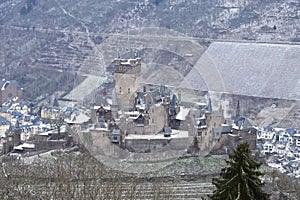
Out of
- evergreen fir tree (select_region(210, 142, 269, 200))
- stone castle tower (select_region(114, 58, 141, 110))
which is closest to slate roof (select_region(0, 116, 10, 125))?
stone castle tower (select_region(114, 58, 141, 110))

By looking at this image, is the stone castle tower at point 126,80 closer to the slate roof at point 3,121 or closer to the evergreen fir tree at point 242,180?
the slate roof at point 3,121

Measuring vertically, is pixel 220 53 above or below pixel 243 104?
above

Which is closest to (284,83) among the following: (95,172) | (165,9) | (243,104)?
(243,104)

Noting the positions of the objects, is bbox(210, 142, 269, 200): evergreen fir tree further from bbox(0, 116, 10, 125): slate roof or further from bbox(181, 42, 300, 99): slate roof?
bbox(181, 42, 300, 99): slate roof

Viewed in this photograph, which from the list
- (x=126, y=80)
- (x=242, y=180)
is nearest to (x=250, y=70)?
(x=126, y=80)

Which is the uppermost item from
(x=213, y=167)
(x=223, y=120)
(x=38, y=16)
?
(x=38, y=16)

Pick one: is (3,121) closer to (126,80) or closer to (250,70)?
(126,80)

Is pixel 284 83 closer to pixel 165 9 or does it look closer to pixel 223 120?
pixel 223 120
